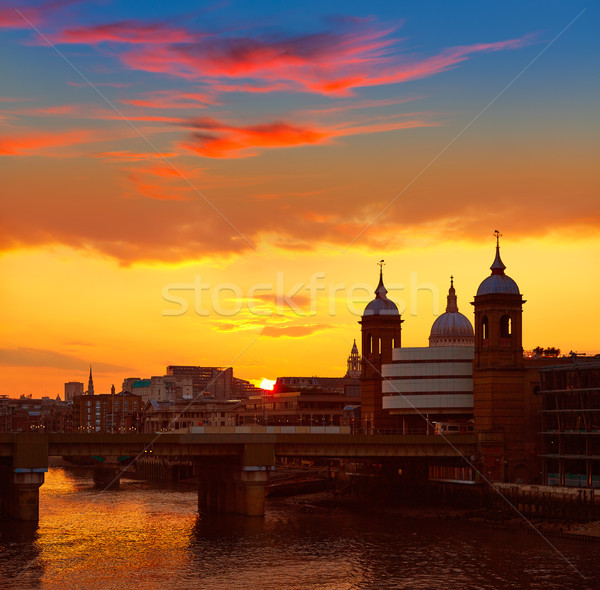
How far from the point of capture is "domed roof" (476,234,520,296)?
550ft

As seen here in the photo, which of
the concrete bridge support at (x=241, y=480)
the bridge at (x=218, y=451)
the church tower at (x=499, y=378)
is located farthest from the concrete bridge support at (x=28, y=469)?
the church tower at (x=499, y=378)

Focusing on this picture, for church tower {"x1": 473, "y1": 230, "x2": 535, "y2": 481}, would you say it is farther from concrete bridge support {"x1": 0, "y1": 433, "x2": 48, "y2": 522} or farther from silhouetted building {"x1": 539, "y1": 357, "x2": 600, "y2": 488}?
concrete bridge support {"x1": 0, "y1": 433, "x2": 48, "y2": 522}

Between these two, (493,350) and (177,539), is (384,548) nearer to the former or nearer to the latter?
(177,539)

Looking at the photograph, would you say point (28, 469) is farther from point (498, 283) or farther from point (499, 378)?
point (498, 283)

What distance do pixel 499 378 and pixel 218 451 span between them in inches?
1777

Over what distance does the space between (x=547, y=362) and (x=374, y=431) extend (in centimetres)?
4231

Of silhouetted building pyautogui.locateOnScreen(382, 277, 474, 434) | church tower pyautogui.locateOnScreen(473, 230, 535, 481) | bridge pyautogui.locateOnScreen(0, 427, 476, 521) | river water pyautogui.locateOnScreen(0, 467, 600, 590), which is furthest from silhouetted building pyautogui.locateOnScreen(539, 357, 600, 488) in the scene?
silhouetted building pyautogui.locateOnScreen(382, 277, 474, 434)

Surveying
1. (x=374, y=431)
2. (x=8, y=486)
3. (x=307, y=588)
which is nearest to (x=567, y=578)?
(x=307, y=588)

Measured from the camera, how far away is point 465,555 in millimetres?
114062

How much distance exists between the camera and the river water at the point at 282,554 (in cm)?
9938

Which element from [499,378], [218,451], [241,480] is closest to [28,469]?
[218,451]

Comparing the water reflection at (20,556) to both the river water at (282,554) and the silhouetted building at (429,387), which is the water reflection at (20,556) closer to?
the river water at (282,554)

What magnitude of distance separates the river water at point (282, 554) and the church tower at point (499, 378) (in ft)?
65.8

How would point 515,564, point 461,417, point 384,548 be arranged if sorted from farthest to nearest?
point 461,417, point 384,548, point 515,564
